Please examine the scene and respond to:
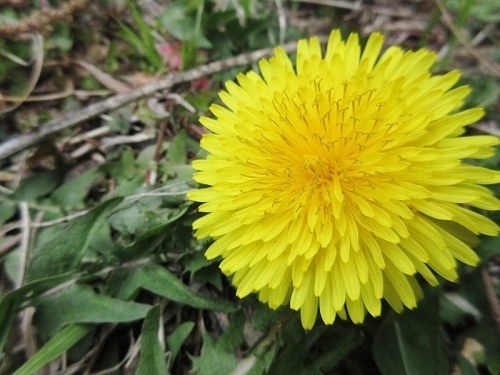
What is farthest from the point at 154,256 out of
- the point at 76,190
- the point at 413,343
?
the point at 413,343

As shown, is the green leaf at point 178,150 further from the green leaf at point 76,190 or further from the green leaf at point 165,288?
the green leaf at point 165,288

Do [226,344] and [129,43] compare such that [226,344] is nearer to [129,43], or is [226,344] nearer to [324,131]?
[324,131]

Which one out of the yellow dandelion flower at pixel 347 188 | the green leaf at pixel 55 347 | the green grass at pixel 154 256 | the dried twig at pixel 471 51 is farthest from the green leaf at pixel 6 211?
the dried twig at pixel 471 51

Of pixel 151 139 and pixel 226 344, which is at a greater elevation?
pixel 151 139

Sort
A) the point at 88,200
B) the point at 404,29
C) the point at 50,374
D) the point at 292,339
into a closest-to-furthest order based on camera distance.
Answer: the point at 292,339 < the point at 50,374 < the point at 88,200 < the point at 404,29

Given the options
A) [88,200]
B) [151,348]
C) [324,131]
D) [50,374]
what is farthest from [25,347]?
[324,131]

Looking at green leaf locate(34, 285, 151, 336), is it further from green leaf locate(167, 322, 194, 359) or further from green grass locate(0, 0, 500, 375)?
green leaf locate(167, 322, 194, 359)

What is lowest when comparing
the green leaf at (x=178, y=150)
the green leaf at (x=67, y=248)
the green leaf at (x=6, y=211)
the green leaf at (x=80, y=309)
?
the green leaf at (x=80, y=309)
